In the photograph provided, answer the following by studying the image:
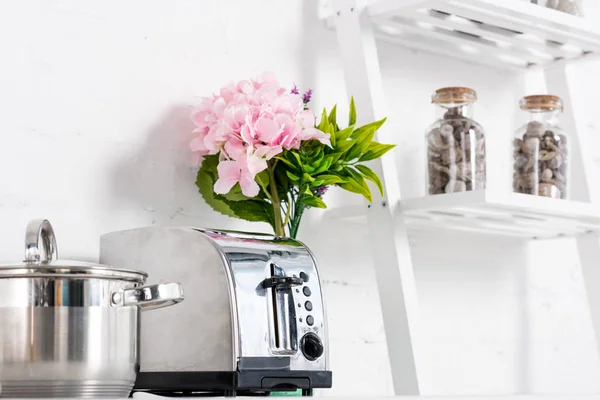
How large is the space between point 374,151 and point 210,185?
27 centimetres

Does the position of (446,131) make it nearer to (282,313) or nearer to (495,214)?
(495,214)

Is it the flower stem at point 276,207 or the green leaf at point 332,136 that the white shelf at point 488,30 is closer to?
the green leaf at point 332,136

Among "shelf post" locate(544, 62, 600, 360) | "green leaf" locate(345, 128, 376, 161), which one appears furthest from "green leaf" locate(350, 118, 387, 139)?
"shelf post" locate(544, 62, 600, 360)

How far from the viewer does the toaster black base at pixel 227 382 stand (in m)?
1.33

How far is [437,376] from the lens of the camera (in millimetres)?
2059

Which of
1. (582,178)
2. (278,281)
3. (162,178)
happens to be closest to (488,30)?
(582,178)

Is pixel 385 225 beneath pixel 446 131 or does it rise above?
beneath

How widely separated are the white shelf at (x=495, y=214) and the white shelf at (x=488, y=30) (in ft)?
1.11

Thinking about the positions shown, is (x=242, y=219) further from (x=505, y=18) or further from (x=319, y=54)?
(x=505, y=18)

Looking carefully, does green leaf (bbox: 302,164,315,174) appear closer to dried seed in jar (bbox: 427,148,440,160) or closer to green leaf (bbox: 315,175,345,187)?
green leaf (bbox: 315,175,345,187)

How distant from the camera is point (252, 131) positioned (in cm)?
153

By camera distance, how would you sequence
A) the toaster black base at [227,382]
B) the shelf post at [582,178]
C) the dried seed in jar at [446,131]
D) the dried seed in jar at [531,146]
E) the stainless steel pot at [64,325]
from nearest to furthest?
1. the stainless steel pot at [64,325]
2. the toaster black base at [227,382]
3. the dried seed in jar at [446,131]
4. the dried seed in jar at [531,146]
5. the shelf post at [582,178]

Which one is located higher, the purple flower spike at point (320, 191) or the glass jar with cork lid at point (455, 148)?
the glass jar with cork lid at point (455, 148)

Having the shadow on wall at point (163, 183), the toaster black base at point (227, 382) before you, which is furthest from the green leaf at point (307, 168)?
the toaster black base at point (227, 382)
